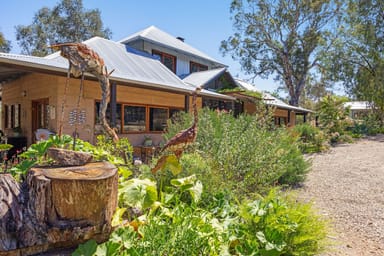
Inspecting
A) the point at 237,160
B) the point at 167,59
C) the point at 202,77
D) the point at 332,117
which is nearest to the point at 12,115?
the point at 167,59

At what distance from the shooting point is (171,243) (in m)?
1.95

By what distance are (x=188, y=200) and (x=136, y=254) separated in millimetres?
1203

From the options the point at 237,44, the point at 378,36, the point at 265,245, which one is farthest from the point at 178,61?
the point at 378,36

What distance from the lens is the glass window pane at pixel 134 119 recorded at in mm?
9367

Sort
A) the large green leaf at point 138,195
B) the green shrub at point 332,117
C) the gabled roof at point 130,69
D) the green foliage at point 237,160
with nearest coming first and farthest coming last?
the large green leaf at point 138,195 < the green foliage at point 237,160 < the gabled roof at point 130,69 < the green shrub at point 332,117

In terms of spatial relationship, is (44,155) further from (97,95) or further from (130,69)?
(130,69)

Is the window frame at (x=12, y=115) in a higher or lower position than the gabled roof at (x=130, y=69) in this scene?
lower

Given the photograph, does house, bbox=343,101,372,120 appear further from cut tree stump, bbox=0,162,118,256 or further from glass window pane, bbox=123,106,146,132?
cut tree stump, bbox=0,162,118,256

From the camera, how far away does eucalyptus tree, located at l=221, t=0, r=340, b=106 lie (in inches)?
906

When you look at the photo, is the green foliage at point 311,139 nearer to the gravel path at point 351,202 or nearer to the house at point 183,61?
the gravel path at point 351,202

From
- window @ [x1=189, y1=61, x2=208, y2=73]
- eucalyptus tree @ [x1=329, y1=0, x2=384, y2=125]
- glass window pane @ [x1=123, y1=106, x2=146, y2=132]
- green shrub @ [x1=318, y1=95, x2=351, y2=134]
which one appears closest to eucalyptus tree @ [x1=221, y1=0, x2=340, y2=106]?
eucalyptus tree @ [x1=329, y1=0, x2=384, y2=125]

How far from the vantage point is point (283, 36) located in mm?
24000

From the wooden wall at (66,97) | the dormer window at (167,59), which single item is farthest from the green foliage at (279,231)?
the dormer window at (167,59)

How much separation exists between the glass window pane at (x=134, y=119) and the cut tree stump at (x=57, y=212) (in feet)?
24.3
